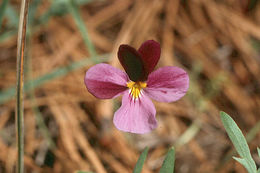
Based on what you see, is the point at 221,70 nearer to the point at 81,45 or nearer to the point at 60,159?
the point at 81,45

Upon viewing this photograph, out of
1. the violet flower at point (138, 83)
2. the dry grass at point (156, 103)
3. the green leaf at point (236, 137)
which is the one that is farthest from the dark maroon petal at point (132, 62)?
the dry grass at point (156, 103)

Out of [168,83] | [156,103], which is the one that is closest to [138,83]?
[168,83]

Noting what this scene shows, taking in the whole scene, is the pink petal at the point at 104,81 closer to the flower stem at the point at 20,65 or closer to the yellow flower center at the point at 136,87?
the yellow flower center at the point at 136,87

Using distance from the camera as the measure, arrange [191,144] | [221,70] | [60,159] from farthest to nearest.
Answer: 1. [221,70]
2. [191,144]
3. [60,159]

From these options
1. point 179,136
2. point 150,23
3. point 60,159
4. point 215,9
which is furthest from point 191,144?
point 215,9

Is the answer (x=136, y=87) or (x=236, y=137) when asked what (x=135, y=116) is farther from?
(x=236, y=137)
